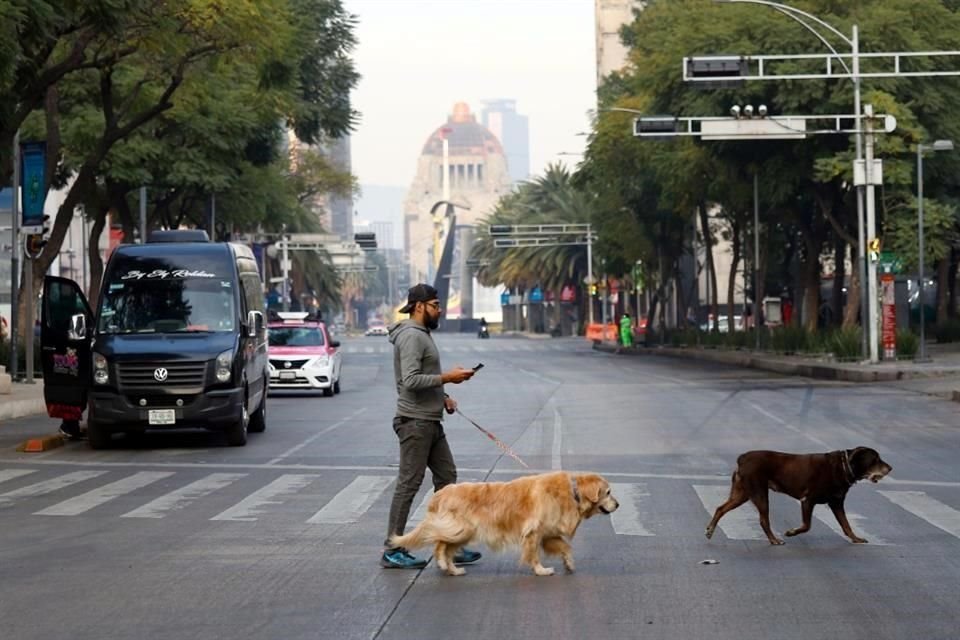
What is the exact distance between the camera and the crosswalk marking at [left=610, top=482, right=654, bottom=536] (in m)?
14.1

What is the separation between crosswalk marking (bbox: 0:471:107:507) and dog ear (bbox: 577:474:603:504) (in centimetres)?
733

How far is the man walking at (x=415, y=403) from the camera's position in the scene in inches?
466

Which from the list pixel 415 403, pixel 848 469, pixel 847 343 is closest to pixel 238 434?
pixel 415 403

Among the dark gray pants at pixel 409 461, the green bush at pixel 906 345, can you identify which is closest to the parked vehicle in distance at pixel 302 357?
the green bush at pixel 906 345

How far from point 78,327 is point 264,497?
722cm

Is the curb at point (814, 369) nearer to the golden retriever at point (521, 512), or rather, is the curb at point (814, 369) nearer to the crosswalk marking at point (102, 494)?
the crosswalk marking at point (102, 494)

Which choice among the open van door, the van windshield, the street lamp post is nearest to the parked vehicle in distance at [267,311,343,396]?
the van windshield

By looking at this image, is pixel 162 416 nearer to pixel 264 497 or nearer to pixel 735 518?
pixel 264 497

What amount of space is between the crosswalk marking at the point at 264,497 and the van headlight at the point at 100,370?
4.70 m

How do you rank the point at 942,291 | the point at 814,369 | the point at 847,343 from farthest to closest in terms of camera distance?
the point at 942,291 < the point at 847,343 < the point at 814,369

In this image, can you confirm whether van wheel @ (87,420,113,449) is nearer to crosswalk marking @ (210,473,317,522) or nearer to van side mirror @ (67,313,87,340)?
van side mirror @ (67,313,87,340)

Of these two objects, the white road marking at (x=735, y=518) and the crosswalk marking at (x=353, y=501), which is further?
the crosswalk marking at (x=353, y=501)

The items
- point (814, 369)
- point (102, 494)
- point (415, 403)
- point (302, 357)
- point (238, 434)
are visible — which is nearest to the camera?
point (415, 403)

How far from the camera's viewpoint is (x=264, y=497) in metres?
16.9
